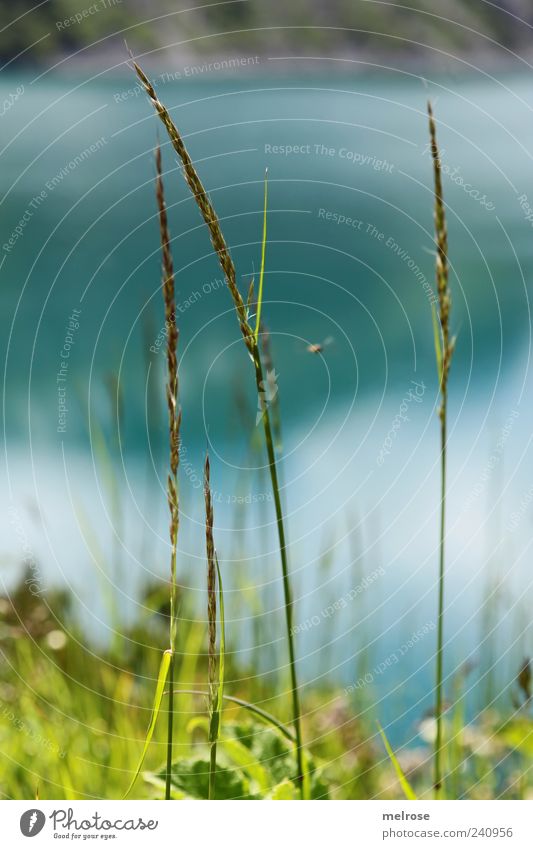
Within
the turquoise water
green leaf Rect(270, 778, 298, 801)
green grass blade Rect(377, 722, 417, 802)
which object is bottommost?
green leaf Rect(270, 778, 298, 801)

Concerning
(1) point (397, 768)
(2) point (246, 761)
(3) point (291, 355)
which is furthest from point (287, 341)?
(1) point (397, 768)

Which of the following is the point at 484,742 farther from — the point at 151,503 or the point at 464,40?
the point at 464,40

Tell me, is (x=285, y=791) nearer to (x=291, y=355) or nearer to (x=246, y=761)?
(x=246, y=761)

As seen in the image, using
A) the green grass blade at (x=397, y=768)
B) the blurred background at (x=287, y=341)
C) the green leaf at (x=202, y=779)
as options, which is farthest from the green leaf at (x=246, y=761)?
the blurred background at (x=287, y=341)

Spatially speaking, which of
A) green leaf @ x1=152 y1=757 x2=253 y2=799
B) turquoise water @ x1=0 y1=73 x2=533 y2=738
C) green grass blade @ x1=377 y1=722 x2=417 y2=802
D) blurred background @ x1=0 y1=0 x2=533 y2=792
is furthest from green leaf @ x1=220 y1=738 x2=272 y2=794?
turquoise water @ x1=0 y1=73 x2=533 y2=738

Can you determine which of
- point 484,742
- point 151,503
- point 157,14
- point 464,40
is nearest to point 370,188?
point 464,40

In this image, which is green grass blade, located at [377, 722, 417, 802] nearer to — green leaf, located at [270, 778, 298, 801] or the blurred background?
green leaf, located at [270, 778, 298, 801]

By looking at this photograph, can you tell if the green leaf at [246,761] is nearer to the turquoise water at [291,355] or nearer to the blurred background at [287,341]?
the blurred background at [287,341]
